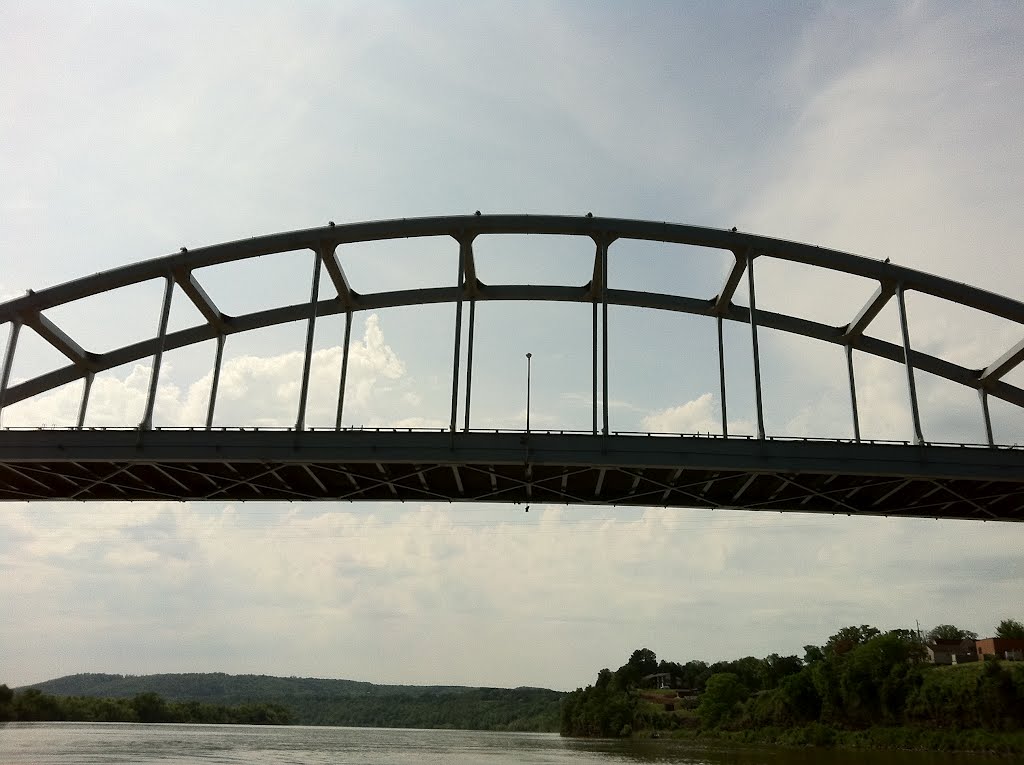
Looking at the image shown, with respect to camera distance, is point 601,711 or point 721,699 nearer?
point 721,699

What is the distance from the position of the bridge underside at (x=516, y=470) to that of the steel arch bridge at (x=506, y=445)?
0.06 meters

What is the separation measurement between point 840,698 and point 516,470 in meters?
46.1

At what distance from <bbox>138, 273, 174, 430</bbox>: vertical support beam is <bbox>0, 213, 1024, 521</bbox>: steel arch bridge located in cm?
6

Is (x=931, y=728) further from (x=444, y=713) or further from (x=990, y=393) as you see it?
(x=444, y=713)

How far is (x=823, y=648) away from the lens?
3799 inches

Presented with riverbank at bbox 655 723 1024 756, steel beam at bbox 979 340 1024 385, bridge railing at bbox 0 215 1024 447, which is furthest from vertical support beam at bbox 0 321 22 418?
riverbank at bbox 655 723 1024 756

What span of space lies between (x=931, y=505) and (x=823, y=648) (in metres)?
77.2

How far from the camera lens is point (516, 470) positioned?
2619cm

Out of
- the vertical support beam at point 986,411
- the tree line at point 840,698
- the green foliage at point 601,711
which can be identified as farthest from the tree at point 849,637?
the vertical support beam at point 986,411

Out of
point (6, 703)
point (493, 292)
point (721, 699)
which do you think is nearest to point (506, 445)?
point (493, 292)

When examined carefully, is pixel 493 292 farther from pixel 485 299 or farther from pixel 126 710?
pixel 126 710

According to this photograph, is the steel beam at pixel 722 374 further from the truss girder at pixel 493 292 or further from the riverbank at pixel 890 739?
the riverbank at pixel 890 739

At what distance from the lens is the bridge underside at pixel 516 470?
2328cm

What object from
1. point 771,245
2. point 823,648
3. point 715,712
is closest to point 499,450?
point 771,245
